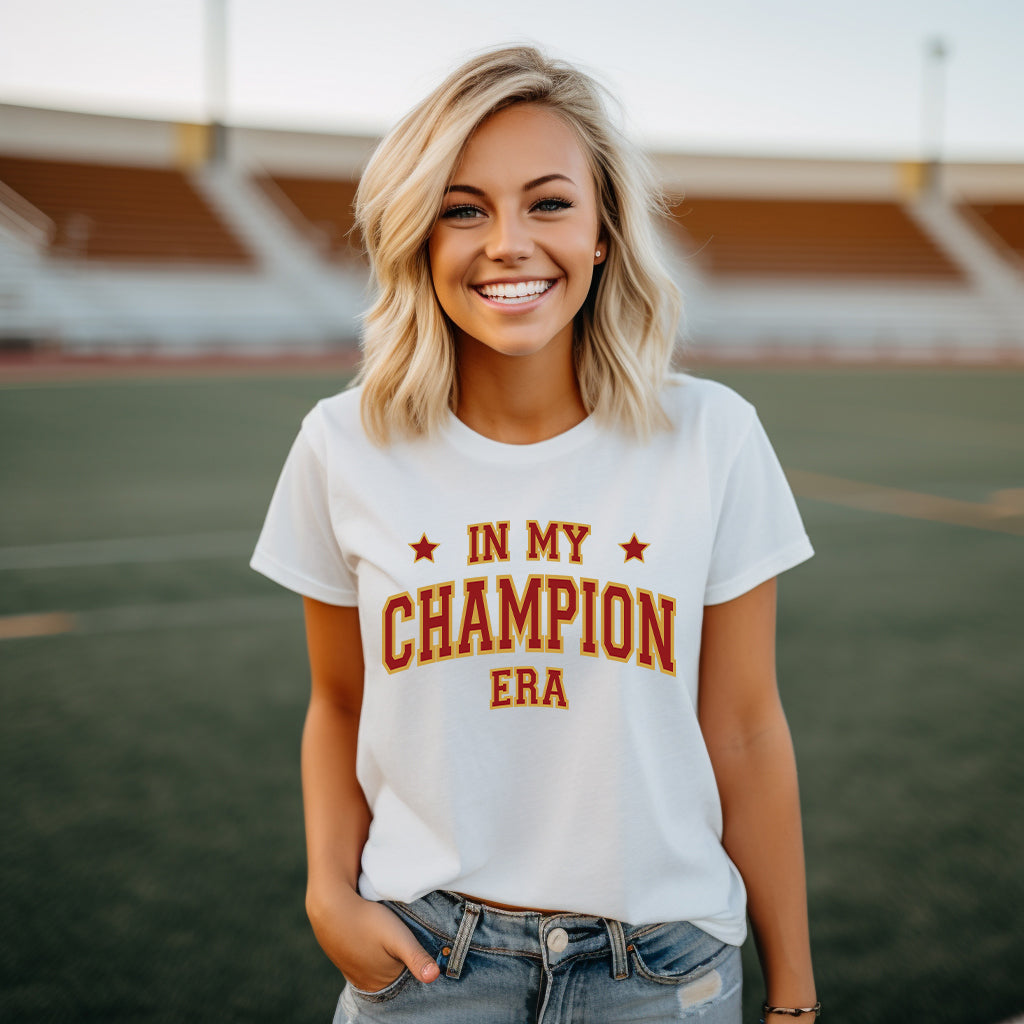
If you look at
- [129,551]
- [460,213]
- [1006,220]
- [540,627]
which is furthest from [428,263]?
[1006,220]

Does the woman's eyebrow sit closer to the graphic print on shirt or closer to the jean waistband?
the graphic print on shirt

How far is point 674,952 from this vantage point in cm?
129

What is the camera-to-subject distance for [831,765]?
345 centimetres

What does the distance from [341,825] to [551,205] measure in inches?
31.9

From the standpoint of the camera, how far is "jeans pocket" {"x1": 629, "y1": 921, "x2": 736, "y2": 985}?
1.27m

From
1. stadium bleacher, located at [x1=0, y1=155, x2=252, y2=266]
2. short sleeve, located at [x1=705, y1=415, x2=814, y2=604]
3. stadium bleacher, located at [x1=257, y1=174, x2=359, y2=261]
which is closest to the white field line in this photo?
short sleeve, located at [x1=705, y1=415, x2=814, y2=604]

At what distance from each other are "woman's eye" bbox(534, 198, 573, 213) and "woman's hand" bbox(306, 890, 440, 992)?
85cm

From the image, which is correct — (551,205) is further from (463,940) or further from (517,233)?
(463,940)

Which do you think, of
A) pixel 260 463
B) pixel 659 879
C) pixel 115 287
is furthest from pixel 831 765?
pixel 115 287

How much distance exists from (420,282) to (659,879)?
0.78 meters

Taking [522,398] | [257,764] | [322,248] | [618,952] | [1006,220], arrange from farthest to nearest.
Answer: [1006,220] → [322,248] → [257,764] → [522,398] → [618,952]

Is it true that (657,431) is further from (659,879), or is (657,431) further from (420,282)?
(659,879)

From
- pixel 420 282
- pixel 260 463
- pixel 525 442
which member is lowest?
pixel 525 442

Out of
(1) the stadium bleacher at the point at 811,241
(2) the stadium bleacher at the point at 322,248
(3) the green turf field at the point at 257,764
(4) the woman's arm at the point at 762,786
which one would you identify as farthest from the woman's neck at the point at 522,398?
(1) the stadium bleacher at the point at 811,241
